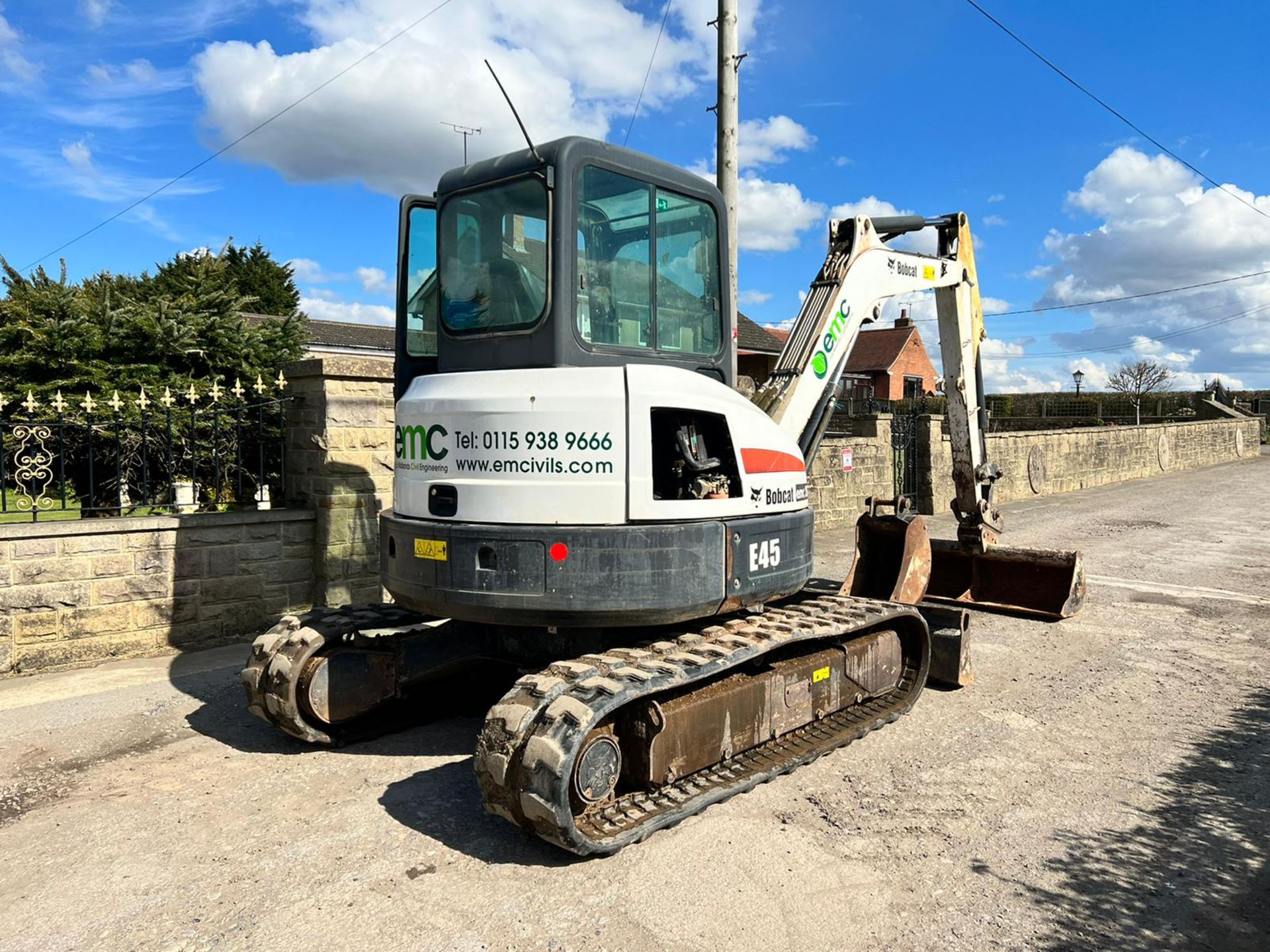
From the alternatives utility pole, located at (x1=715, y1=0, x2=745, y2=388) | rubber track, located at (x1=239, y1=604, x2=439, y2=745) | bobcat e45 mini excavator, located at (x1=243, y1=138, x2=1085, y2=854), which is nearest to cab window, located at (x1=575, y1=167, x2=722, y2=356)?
bobcat e45 mini excavator, located at (x1=243, y1=138, x2=1085, y2=854)

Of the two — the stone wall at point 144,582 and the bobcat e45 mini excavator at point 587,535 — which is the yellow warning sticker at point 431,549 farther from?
the stone wall at point 144,582

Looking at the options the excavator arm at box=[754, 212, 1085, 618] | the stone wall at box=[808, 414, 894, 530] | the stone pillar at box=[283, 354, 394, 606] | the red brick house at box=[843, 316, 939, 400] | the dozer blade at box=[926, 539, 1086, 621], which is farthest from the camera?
the red brick house at box=[843, 316, 939, 400]

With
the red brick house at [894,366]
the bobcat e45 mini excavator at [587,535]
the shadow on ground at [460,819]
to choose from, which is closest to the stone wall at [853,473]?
the bobcat e45 mini excavator at [587,535]

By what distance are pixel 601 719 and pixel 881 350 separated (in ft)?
170

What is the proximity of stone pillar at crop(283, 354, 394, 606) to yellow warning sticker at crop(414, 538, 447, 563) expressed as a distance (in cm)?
335

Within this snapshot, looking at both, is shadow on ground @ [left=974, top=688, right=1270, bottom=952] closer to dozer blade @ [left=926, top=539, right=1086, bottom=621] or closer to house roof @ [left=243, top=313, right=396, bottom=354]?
dozer blade @ [left=926, top=539, right=1086, bottom=621]

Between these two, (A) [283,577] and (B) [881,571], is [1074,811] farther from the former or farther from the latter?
(A) [283,577]

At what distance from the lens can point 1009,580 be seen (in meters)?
8.15

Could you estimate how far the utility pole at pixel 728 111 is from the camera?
30.7 ft

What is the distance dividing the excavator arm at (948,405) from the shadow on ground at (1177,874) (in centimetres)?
260

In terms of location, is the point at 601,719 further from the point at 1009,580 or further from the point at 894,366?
the point at 894,366

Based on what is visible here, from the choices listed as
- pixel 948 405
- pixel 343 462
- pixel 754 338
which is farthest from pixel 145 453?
pixel 754 338

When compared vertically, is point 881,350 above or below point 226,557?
above

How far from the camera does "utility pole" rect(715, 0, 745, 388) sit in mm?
9344
